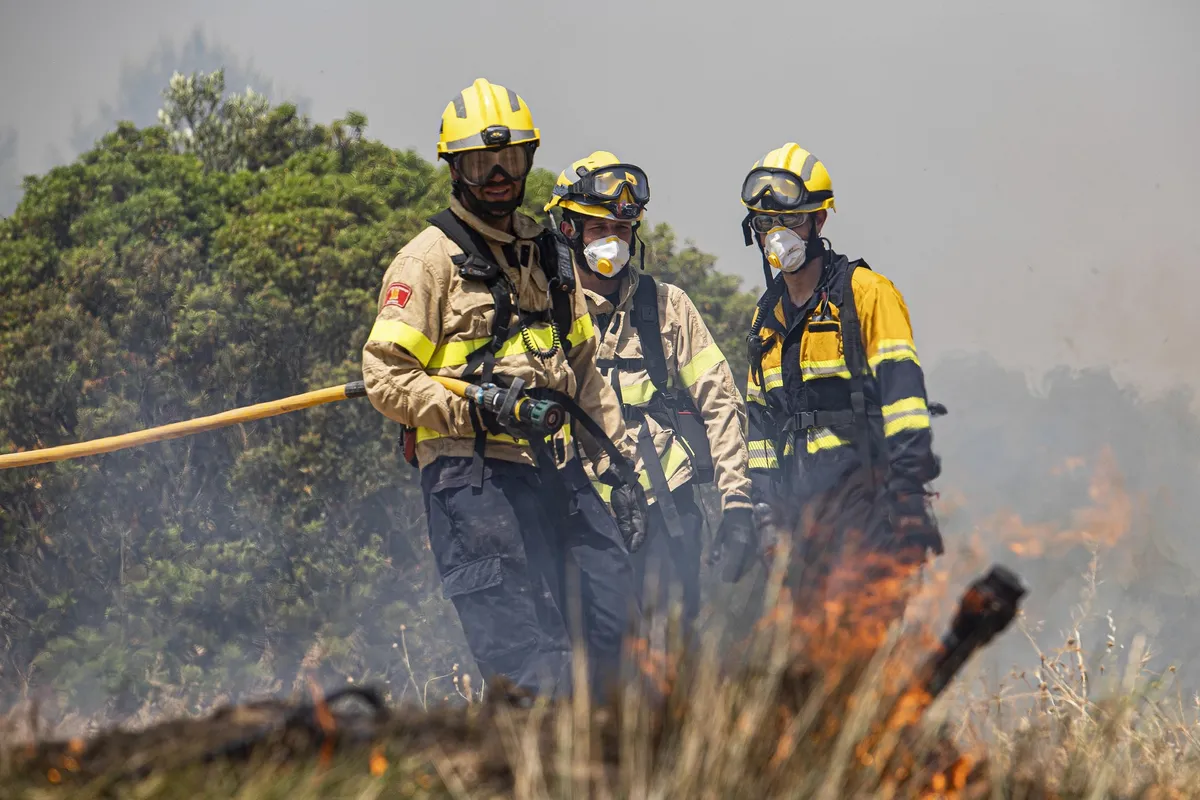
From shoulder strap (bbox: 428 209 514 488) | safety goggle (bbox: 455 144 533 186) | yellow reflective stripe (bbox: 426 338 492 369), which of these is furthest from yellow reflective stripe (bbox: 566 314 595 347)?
safety goggle (bbox: 455 144 533 186)

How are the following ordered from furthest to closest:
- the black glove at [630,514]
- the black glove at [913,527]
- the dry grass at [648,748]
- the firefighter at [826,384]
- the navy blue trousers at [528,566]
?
the black glove at [630,514], the firefighter at [826,384], the black glove at [913,527], the navy blue trousers at [528,566], the dry grass at [648,748]

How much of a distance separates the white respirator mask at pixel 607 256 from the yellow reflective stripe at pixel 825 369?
114 centimetres

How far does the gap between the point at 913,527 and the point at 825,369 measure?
89 cm

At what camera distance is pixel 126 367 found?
16141 millimetres

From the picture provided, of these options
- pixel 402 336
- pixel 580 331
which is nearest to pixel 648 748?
pixel 402 336

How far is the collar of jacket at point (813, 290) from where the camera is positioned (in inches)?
249

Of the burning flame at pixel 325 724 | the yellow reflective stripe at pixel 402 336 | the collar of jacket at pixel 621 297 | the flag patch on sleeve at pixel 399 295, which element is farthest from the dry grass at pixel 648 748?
the collar of jacket at pixel 621 297

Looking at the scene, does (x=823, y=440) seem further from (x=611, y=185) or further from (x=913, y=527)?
(x=611, y=185)

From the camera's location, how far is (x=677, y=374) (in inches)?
283

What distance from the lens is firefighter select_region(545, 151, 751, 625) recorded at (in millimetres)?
7004

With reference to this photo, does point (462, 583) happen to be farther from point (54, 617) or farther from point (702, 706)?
point (54, 617)

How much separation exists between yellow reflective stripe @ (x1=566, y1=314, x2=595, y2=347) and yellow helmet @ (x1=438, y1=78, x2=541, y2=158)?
29.5 inches

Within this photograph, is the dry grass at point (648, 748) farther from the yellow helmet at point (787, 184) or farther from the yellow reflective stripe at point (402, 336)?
the yellow helmet at point (787, 184)

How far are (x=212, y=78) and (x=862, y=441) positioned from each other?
672 inches
